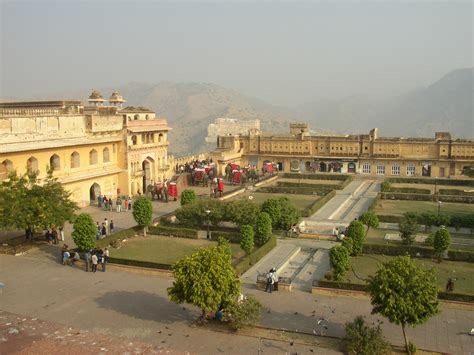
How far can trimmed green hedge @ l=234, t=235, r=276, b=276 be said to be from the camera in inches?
838

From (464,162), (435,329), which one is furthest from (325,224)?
(464,162)

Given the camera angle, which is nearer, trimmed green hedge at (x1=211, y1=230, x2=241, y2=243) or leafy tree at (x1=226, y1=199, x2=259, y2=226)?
trimmed green hedge at (x1=211, y1=230, x2=241, y2=243)

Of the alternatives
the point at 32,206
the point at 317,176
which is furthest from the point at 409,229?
the point at 317,176

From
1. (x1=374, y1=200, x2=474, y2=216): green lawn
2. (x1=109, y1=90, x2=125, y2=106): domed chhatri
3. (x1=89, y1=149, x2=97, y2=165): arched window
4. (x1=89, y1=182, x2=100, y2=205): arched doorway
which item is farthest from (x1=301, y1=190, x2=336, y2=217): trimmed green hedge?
(x1=109, y1=90, x2=125, y2=106): domed chhatri

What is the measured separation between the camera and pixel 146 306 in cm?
1753

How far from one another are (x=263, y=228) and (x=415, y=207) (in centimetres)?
1605

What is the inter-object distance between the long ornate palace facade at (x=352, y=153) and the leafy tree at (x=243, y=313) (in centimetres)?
3786

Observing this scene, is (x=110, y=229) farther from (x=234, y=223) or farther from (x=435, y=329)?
(x=435, y=329)

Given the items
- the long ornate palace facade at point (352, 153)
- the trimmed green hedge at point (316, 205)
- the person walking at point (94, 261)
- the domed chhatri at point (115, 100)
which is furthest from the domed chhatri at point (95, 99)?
the person walking at point (94, 261)

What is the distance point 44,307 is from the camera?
17312 mm

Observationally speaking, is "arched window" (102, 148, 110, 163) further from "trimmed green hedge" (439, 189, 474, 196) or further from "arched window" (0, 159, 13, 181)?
"trimmed green hedge" (439, 189, 474, 196)

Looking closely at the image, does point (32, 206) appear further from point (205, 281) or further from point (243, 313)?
point (243, 313)

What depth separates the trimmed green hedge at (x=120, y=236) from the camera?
2469 cm

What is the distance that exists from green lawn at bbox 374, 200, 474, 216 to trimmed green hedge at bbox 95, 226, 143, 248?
15.9 meters
